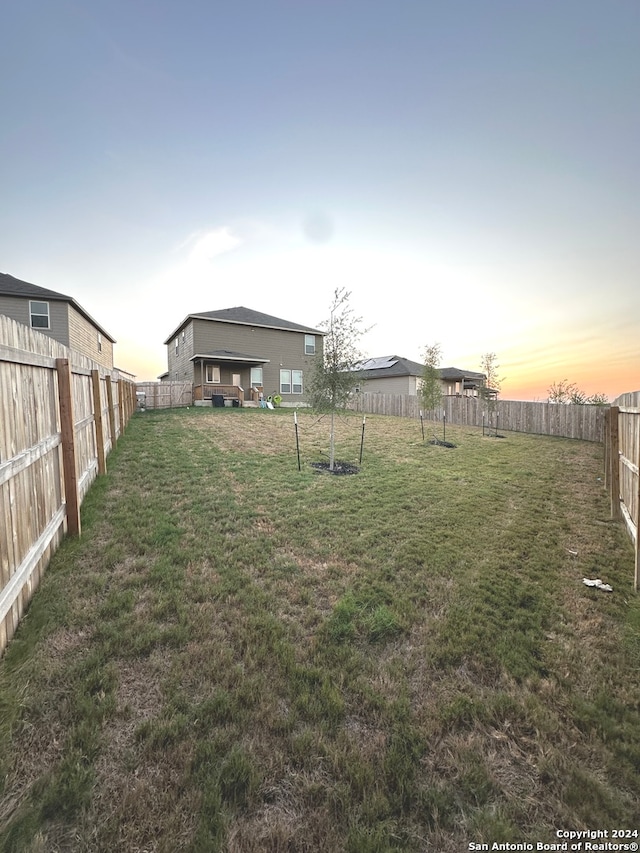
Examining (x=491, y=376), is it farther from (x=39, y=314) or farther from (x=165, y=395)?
(x=39, y=314)

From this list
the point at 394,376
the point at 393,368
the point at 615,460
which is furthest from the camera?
the point at 393,368

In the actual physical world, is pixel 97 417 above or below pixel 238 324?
below

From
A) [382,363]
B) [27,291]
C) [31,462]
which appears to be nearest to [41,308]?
[27,291]

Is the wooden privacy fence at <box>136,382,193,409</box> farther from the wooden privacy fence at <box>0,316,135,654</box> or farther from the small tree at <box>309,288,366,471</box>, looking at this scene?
the wooden privacy fence at <box>0,316,135,654</box>

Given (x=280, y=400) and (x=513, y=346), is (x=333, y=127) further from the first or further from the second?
(x=280, y=400)

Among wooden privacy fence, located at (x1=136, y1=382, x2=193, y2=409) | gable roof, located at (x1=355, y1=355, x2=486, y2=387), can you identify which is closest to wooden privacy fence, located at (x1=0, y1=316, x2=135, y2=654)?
wooden privacy fence, located at (x1=136, y1=382, x2=193, y2=409)

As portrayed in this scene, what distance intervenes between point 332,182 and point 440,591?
15.1 metres

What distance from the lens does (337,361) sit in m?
8.69

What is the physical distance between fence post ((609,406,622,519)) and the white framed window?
2116 centimetres

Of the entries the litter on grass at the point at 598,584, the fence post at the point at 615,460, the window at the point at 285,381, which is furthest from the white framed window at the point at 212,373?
the litter on grass at the point at 598,584

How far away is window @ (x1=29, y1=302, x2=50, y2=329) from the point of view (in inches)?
667

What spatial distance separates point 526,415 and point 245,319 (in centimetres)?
1859

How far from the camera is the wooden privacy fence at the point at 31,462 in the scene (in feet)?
8.37

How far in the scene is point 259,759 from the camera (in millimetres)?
1787
